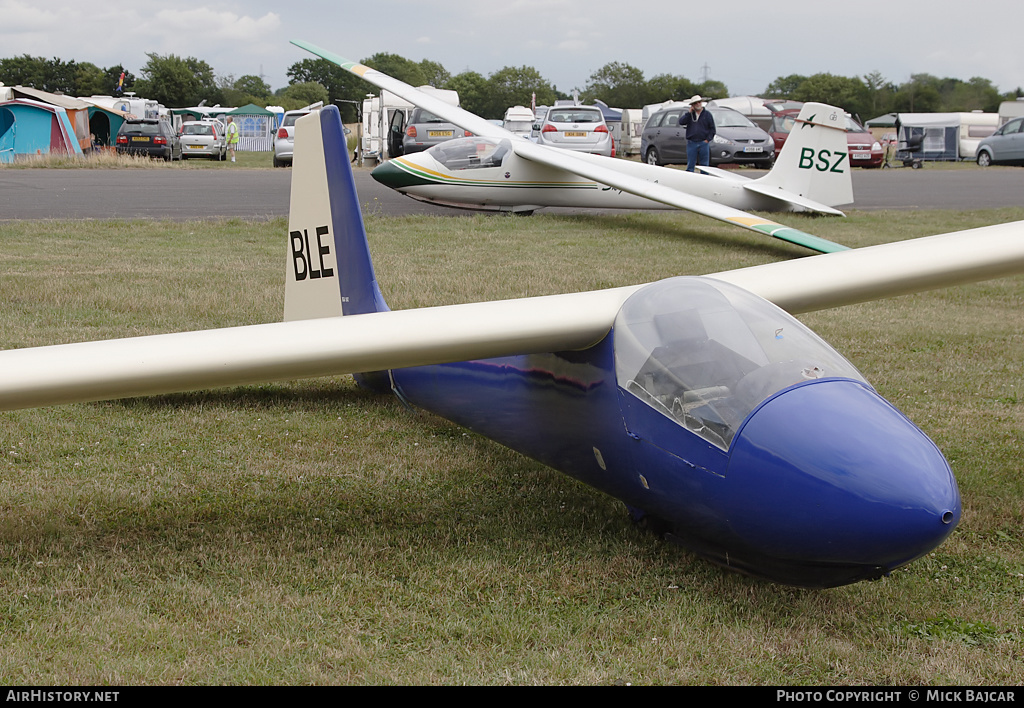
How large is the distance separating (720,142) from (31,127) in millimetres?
23839

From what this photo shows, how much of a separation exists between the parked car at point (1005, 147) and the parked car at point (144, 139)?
1178 inches

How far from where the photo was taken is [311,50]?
1791 centimetres

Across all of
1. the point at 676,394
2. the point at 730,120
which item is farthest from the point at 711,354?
the point at 730,120

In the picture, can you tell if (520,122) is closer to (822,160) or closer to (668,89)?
(822,160)

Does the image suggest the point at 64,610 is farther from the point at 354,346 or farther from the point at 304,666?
the point at 354,346

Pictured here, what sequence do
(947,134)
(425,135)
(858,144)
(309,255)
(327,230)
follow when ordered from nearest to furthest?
(327,230), (309,255), (425,135), (858,144), (947,134)

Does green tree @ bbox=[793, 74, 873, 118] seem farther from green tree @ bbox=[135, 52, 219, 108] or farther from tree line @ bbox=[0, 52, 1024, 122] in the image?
green tree @ bbox=[135, 52, 219, 108]

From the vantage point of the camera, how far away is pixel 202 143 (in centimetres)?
3478

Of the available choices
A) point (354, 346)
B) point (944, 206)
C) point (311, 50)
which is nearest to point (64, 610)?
point (354, 346)

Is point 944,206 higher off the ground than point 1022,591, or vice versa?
point 944,206

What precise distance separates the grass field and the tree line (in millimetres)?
72853

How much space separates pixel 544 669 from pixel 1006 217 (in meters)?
15.3
